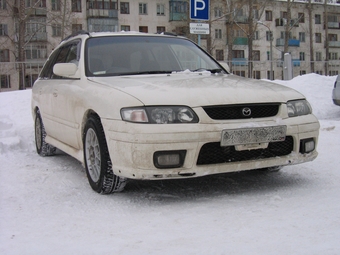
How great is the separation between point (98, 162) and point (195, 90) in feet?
3.72

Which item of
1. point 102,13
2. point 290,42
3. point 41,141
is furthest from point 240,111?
point 290,42

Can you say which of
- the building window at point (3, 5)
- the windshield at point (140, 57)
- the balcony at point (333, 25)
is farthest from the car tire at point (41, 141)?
the balcony at point (333, 25)

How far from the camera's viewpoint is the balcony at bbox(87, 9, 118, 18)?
50.9 m

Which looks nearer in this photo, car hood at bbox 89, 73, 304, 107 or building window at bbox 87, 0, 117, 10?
car hood at bbox 89, 73, 304, 107

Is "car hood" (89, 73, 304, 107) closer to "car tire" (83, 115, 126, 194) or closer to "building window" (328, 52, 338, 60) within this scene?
"car tire" (83, 115, 126, 194)

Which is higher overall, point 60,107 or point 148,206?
point 60,107

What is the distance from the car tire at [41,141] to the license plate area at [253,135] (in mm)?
3297

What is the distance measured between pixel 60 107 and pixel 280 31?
60709mm

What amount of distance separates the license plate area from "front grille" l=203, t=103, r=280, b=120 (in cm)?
14

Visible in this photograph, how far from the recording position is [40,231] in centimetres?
321

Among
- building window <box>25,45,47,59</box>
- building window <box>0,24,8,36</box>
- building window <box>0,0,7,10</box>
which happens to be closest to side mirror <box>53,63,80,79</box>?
building window <box>25,45,47,59</box>

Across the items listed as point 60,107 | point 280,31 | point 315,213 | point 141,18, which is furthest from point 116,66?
point 280,31

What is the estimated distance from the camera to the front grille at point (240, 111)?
150 inches

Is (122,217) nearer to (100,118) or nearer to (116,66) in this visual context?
(100,118)
